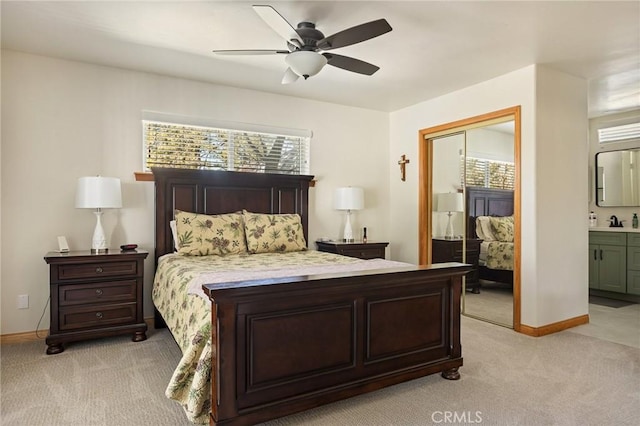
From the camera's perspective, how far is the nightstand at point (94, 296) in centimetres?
312

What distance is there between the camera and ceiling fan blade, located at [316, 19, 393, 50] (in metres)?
2.31

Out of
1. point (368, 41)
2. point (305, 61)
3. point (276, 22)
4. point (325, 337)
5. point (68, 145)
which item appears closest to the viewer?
point (325, 337)

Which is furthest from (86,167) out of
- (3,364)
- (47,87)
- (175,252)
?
(3,364)

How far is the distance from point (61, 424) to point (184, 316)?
31.1 inches

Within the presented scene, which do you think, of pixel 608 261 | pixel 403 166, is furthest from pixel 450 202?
pixel 608 261

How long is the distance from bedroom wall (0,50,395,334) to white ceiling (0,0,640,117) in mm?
→ 192

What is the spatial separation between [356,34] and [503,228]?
2617 mm

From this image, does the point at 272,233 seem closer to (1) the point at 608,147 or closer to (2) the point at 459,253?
(2) the point at 459,253

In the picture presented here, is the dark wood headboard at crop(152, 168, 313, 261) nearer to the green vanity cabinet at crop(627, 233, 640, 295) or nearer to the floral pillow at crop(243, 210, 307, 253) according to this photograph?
the floral pillow at crop(243, 210, 307, 253)

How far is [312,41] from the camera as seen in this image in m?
2.63

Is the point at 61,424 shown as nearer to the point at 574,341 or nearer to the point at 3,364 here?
Result: the point at 3,364

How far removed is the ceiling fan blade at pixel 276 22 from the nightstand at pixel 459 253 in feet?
→ 9.45

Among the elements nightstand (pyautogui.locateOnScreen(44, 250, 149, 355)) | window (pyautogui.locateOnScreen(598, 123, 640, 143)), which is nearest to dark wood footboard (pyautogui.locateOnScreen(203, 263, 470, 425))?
nightstand (pyautogui.locateOnScreen(44, 250, 149, 355))

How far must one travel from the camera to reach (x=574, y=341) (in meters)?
3.43
